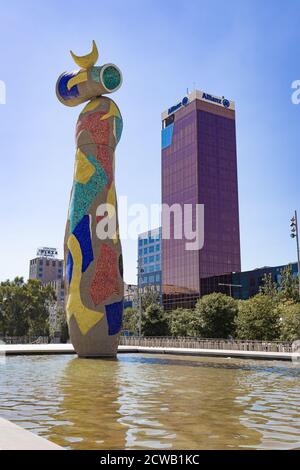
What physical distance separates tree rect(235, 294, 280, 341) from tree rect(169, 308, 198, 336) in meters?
9.54

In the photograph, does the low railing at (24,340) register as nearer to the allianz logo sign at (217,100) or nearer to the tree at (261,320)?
the tree at (261,320)

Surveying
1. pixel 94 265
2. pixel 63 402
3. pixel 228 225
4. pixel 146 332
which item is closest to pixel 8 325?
pixel 146 332

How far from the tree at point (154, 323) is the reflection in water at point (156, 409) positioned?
1410 inches

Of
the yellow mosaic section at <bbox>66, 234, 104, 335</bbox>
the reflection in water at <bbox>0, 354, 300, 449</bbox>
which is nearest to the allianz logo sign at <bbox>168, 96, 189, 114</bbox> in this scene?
the yellow mosaic section at <bbox>66, 234, 104, 335</bbox>

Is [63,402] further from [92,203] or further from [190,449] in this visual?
[92,203]

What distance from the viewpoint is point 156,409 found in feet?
34.0

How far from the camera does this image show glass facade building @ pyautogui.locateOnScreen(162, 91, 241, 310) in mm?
115812

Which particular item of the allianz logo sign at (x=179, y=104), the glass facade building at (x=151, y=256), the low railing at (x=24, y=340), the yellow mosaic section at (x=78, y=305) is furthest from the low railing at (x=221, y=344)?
the allianz logo sign at (x=179, y=104)

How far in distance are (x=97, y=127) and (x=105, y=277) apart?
940 cm

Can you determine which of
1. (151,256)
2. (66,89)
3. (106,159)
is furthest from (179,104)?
(106,159)

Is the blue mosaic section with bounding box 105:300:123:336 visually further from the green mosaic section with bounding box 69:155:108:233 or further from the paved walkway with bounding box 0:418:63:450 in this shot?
the paved walkway with bounding box 0:418:63:450

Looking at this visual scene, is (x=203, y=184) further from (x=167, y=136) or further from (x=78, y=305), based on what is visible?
(x=78, y=305)

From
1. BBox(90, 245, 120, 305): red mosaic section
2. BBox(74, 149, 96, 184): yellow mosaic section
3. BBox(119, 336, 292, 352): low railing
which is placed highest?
BBox(74, 149, 96, 184): yellow mosaic section

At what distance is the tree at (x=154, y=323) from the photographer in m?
53.6
